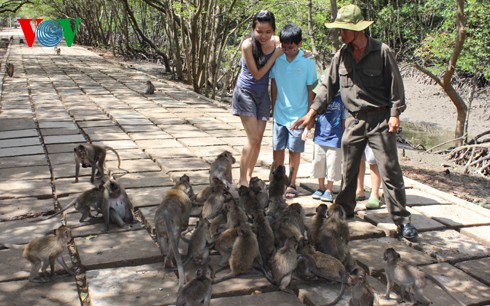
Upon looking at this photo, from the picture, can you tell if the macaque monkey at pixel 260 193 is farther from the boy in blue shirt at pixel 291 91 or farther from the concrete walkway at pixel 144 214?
the boy in blue shirt at pixel 291 91

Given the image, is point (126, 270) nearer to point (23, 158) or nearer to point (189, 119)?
point (23, 158)

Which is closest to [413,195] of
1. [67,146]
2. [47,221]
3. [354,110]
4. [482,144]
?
[354,110]

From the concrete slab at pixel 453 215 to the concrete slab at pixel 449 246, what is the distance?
0.84ft

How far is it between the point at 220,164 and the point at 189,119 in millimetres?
4844

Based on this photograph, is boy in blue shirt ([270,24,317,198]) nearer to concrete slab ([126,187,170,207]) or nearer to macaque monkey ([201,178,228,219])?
macaque monkey ([201,178,228,219])

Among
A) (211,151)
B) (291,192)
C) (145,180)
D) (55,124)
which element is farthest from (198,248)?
(55,124)

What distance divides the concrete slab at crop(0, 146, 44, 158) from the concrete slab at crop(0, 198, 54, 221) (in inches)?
80.2

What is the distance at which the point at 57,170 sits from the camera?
6.81 meters

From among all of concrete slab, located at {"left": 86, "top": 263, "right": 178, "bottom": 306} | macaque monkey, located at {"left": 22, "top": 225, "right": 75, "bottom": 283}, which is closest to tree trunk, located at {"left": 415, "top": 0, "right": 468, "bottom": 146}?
concrete slab, located at {"left": 86, "top": 263, "right": 178, "bottom": 306}

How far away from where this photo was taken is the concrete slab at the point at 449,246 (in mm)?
4547

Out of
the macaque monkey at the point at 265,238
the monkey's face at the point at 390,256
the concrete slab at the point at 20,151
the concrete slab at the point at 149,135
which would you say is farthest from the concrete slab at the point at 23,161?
the monkey's face at the point at 390,256

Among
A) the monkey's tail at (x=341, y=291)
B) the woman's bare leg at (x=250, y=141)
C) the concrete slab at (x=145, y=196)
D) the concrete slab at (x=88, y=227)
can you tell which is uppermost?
the woman's bare leg at (x=250, y=141)

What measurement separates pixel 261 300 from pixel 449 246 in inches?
78.3

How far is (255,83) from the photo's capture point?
5.81m
